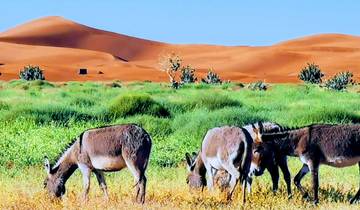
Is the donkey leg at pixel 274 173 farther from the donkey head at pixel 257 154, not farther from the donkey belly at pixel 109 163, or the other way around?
the donkey belly at pixel 109 163

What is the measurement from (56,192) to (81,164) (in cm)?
63

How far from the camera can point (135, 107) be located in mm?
25219

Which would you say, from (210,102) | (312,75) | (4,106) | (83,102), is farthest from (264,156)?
(312,75)

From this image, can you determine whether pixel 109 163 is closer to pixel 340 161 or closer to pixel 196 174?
pixel 196 174

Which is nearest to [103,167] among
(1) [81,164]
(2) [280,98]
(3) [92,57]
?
(1) [81,164]

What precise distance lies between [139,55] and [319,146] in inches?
6366

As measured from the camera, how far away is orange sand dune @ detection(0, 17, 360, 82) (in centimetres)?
10125

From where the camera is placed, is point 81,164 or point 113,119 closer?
point 81,164

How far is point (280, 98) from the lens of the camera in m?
34.3

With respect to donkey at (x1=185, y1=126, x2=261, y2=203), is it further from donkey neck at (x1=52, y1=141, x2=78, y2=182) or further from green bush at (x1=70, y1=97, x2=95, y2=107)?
green bush at (x1=70, y1=97, x2=95, y2=107)

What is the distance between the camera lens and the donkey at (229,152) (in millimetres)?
9891

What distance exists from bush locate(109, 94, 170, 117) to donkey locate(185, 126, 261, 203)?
14.1m

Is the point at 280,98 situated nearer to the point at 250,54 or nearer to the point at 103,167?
the point at 103,167

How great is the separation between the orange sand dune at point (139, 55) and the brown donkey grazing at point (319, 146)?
75195 mm
